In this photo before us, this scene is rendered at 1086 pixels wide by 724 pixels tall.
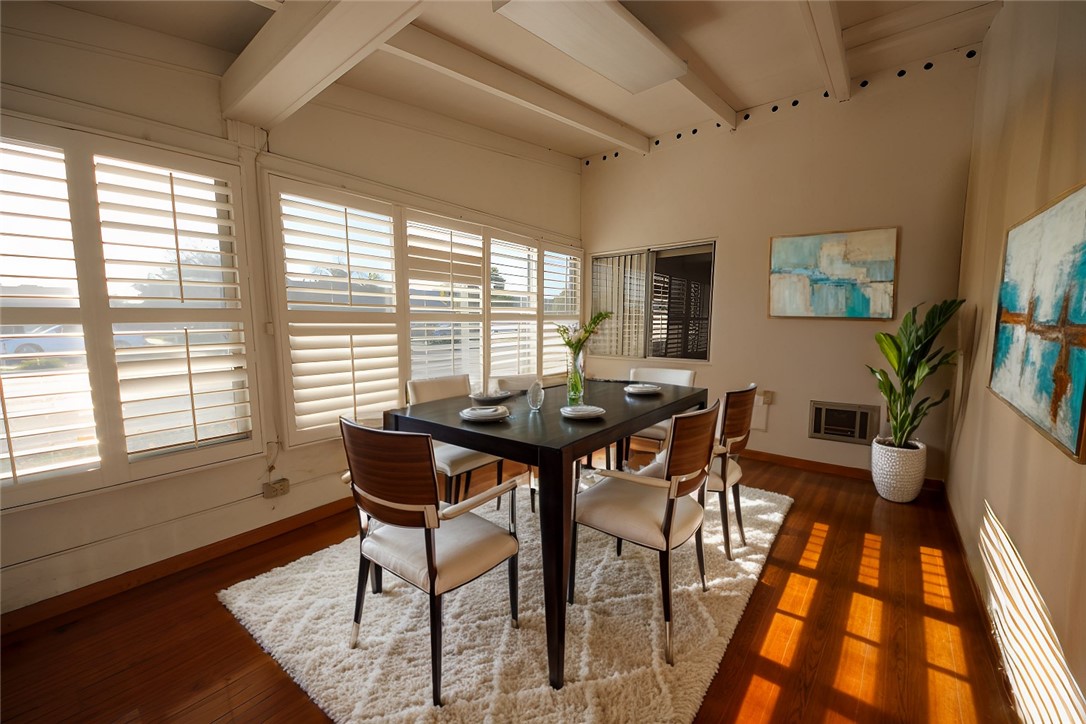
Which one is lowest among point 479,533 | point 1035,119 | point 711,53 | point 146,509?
point 146,509

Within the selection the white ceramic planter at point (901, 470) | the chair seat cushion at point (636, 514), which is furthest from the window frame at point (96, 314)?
the white ceramic planter at point (901, 470)

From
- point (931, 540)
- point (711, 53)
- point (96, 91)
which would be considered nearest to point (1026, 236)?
point (931, 540)

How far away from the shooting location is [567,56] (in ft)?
8.96

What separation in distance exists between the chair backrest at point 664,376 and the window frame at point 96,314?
2.81 meters

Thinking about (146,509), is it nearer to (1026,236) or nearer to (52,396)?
(52,396)

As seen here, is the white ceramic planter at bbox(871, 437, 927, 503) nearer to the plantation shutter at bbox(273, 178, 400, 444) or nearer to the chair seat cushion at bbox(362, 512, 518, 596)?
the chair seat cushion at bbox(362, 512, 518, 596)

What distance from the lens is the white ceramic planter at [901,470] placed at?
292 cm

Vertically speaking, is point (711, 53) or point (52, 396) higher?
point (711, 53)

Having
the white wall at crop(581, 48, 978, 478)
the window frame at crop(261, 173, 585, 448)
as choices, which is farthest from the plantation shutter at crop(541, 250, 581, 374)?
the white wall at crop(581, 48, 978, 478)

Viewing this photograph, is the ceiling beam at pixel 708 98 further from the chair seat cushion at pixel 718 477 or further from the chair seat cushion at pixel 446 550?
the chair seat cushion at pixel 446 550

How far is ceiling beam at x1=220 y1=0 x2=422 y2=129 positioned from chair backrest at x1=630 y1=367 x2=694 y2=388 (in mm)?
2529

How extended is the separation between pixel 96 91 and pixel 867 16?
13.7 feet

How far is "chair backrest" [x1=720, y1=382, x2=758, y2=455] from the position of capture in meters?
2.12

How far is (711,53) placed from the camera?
2842mm
